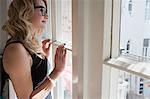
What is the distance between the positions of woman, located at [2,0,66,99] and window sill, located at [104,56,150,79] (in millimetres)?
382

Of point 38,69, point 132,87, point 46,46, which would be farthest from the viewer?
point 46,46

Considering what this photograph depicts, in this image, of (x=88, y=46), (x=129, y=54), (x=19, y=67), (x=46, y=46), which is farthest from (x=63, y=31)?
(x=129, y=54)

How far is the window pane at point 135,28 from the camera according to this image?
92 centimetres

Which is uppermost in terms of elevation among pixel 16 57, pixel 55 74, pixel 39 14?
pixel 39 14

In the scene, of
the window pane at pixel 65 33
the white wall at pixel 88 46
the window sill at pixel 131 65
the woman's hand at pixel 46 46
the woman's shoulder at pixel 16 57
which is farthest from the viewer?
the woman's hand at pixel 46 46

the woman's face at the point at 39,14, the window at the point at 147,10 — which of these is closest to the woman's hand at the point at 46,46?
the woman's face at the point at 39,14

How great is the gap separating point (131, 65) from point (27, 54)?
2.02 ft

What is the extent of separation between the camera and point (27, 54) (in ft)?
4.33


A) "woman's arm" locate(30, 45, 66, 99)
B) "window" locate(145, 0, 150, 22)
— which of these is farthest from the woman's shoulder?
"window" locate(145, 0, 150, 22)

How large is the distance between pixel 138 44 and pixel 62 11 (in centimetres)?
64

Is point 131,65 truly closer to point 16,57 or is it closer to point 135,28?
point 135,28

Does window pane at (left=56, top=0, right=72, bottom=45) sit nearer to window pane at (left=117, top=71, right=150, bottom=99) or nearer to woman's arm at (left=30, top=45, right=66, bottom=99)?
woman's arm at (left=30, top=45, right=66, bottom=99)

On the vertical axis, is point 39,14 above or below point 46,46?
above

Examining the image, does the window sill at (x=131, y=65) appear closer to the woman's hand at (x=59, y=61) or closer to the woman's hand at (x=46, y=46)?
the woman's hand at (x=59, y=61)
